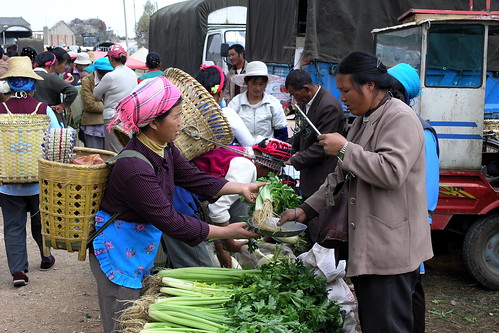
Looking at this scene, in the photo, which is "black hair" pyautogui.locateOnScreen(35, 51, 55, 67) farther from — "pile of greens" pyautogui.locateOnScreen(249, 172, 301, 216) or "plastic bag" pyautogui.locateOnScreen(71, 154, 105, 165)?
"pile of greens" pyautogui.locateOnScreen(249, 172, 301, 216)

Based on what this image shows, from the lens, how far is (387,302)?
2965 mm

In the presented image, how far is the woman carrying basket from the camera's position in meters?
5.68

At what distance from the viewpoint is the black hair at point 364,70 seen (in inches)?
Result: 115

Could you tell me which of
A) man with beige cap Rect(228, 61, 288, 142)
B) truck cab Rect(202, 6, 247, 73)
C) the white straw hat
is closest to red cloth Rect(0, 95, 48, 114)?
man with beige cap Rect(228, 61, 288, 142)

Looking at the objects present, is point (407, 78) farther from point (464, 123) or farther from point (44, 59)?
point (44, 59)

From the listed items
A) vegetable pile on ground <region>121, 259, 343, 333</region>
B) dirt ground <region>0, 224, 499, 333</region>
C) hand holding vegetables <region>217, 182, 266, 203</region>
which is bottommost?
dirt ground <region>0, 224, 499, 333</region>

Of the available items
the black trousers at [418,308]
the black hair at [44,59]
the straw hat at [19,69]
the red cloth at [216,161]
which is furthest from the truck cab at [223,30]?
the black trousers at [418,308]

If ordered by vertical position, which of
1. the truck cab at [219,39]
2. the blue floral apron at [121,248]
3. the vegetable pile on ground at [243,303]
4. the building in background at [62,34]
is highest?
the building in background at [62,34]

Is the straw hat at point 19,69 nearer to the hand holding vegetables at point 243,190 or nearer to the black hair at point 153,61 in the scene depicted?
the hand holding vegetables at point 243,190

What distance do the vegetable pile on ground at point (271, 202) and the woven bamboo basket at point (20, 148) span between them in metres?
2.40

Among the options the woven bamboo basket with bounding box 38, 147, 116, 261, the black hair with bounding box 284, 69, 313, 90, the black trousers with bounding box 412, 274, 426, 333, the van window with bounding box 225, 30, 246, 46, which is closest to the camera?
the woven bamboo basket with bounding box 38, 147, 116, 261

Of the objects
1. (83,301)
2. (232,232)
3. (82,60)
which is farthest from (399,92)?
(82,60)

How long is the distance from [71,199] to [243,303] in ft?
3.61

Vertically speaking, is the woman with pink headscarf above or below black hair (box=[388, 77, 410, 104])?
below
